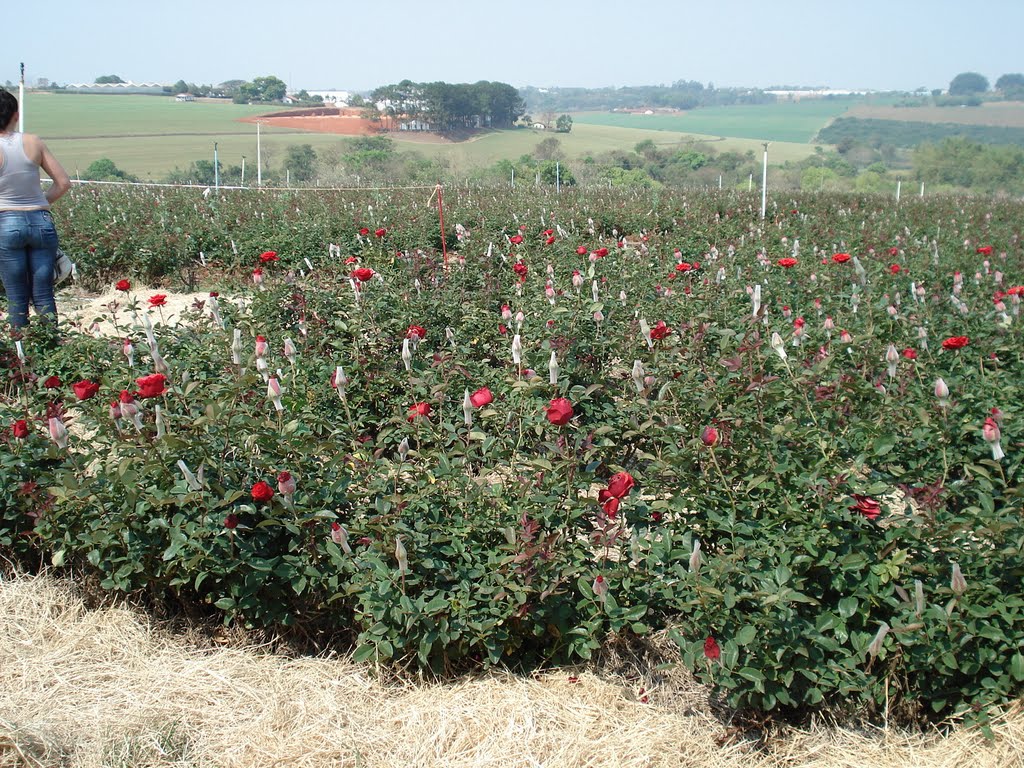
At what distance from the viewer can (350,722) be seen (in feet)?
7.65

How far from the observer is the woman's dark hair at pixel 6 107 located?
180 inches

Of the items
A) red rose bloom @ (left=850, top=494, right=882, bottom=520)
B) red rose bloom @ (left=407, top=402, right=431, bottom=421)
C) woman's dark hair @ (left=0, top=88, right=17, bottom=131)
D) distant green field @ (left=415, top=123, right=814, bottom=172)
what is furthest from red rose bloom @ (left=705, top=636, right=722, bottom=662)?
distant green field @ (left=415, top=123, right=814, bottom=172)

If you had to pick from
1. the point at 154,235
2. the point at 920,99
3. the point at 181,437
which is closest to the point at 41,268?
the point at 181,437

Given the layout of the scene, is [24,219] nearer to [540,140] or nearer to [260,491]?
[260,491]

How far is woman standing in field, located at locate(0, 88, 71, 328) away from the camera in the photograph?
4.74 metres

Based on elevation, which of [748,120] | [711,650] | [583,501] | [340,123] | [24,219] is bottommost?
[711,650]

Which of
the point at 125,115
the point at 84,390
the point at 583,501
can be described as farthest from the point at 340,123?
the point at 583,501

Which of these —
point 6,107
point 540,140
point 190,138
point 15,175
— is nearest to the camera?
point 6,107

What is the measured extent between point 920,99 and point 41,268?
435 feet

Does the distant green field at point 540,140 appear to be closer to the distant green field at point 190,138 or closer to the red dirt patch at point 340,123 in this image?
the distant green field at point 190,138

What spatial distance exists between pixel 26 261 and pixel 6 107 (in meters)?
0.84

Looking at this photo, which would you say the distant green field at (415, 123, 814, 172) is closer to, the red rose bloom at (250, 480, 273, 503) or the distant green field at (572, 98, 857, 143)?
the distant green field at (572, 98, 857, 143)

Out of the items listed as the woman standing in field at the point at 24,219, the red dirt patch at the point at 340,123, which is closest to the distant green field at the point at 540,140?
the red dirt patch at the point at 340,123

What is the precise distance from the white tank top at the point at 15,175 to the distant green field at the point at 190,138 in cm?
2554
